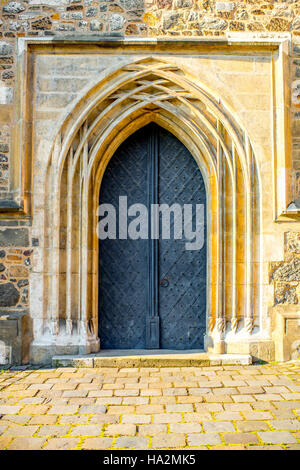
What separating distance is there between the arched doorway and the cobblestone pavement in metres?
0.77

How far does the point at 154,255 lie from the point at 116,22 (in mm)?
2892

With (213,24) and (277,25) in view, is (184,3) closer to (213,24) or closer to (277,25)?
(213,24)

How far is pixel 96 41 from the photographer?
16.1 ft

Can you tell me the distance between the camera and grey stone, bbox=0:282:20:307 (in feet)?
16.0

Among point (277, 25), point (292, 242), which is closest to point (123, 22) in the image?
point (277, 25)

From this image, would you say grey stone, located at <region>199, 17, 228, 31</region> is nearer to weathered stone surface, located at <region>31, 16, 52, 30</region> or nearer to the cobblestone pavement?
weathered stone surface, located at <region>31, 16, 52, 30</region>

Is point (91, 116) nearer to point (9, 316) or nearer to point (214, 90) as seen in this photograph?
point (214, 90)

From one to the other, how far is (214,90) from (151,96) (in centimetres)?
77

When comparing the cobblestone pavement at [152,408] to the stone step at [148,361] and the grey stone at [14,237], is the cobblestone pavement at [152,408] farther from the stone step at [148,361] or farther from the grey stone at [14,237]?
the grey stone at [14,237]

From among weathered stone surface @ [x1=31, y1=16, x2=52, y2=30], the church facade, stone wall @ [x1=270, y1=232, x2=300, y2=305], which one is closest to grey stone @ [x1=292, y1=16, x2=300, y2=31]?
the church facade

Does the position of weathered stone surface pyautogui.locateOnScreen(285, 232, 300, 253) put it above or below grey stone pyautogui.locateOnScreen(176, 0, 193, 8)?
below

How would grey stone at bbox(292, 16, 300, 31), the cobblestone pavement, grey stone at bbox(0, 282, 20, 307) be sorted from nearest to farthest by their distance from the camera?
the cobblestone pavement
grey stone at bbox(0, 282, 20, 307)
grey stone at bbox(292, 16, 300, 31)

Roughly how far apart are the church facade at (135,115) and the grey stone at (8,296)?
1 cm

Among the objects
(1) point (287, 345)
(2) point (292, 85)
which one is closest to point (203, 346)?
(1) point (287, 345)
